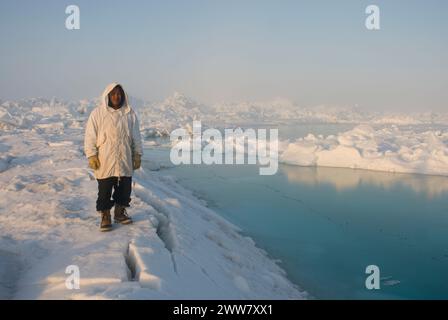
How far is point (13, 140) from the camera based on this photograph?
13.8 metres

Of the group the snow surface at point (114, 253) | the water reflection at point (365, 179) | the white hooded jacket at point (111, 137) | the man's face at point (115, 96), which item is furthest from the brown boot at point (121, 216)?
the water reflection at point (365, 179)

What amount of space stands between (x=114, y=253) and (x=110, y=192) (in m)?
0.69

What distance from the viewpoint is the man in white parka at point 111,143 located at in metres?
3.33

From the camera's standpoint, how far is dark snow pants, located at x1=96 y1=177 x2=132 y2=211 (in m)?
3.45

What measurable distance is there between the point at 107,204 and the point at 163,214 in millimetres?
1600

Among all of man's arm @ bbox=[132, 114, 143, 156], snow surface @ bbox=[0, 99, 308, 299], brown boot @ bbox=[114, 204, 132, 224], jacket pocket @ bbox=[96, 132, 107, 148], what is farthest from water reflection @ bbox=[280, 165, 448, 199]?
jacket pocket @ bbox=[96, 132, 107, 148]

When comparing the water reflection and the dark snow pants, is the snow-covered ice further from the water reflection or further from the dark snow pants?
the dark snow pants

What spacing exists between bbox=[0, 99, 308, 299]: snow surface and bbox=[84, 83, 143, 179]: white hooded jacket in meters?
0.68

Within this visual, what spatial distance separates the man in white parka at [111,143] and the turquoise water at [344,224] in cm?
329

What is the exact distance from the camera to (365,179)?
14.9m

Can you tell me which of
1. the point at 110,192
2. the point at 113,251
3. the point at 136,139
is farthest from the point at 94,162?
the point at 113,251

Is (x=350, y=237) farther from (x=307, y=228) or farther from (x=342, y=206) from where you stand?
(x=342, y=206)

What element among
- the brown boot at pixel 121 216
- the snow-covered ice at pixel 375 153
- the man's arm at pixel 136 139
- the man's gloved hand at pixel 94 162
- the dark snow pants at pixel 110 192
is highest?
the man's arm at pixel 136 139

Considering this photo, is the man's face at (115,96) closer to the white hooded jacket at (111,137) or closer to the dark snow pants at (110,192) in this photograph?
the white hooded jacket at (111,137)
